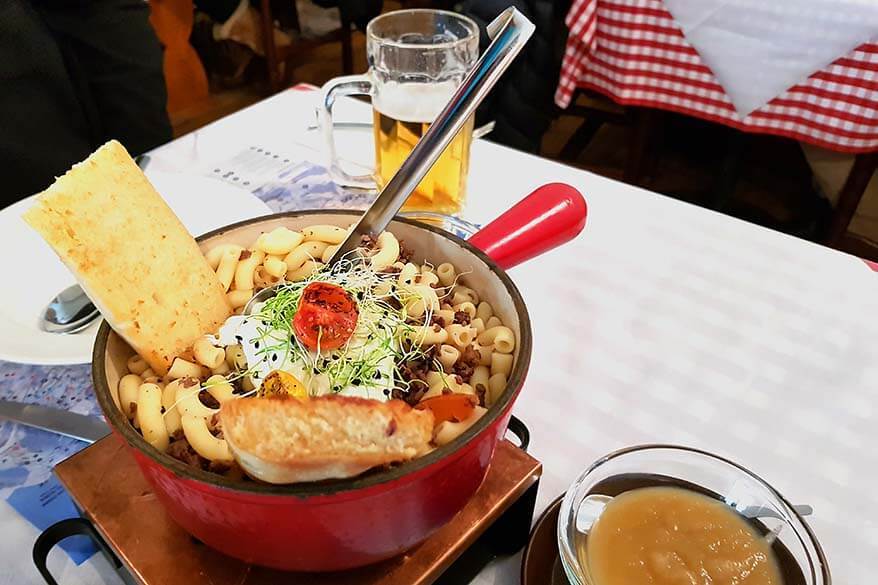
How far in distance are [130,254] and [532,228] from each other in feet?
1.10

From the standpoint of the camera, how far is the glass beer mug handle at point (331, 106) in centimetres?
96

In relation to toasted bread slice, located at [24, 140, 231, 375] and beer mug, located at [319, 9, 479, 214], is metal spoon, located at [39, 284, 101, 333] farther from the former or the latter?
beer mug, located at [319, 9, 479, 214]

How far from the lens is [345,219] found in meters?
0.63

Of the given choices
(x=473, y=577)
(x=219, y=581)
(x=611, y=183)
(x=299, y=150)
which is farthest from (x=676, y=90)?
(x=219, y=581)

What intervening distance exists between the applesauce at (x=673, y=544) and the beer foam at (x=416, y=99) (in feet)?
1.83

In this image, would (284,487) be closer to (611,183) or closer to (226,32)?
(611,183)

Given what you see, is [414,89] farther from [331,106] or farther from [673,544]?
[673,544]

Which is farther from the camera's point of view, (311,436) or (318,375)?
(318,375)

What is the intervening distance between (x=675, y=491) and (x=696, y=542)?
1.8 inches

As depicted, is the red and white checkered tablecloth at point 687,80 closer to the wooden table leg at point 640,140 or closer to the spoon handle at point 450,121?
the wooden table leg at point 640,140

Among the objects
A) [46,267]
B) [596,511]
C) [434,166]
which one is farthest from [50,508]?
[434,166]

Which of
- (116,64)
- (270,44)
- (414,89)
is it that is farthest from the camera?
(270,44)

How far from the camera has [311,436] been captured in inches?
14.6

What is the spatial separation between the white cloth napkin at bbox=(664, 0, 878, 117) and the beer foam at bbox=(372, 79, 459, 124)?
1.03 m
